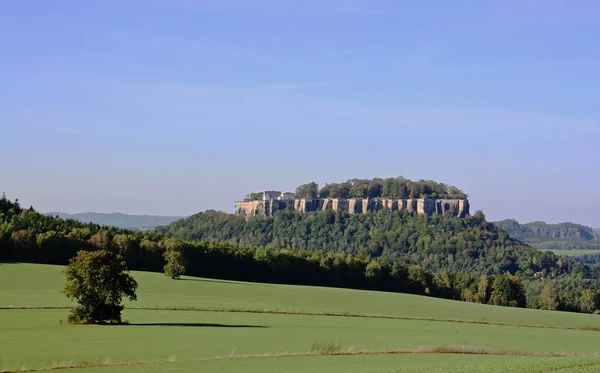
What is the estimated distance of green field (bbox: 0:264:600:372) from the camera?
32.6 meters

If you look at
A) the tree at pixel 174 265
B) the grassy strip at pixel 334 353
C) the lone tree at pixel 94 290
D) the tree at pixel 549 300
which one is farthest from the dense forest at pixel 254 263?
the grassy strip at pixel 334 353

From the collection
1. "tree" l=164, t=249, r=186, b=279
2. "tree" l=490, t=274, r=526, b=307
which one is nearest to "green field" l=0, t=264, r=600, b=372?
"tree" l=164, t=249, r=186, b=279

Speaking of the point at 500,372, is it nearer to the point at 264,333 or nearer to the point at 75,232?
the point at 264,333

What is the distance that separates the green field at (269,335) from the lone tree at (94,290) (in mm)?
1740

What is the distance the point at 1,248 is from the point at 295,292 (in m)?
40.3

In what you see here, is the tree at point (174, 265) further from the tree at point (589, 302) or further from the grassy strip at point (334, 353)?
the tree at point (589, 302)

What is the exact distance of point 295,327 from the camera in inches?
2062

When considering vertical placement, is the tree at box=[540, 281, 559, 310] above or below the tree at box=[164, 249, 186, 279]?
below

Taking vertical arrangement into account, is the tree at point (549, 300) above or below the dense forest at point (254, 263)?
below

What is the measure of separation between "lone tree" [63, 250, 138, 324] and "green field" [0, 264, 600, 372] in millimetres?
1740

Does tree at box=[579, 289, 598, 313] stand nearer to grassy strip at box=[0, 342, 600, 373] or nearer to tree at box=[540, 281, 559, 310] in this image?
Result: tree at box=[540, 281, 559, 310]

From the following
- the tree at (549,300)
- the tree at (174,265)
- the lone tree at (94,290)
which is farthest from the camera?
the tree at (549,300)

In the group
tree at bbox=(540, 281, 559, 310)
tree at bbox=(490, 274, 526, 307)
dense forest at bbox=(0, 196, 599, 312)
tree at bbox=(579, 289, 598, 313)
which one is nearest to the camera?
dense forest at bbox=(0, 196, 599, 312)

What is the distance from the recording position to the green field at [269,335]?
32.6 m
